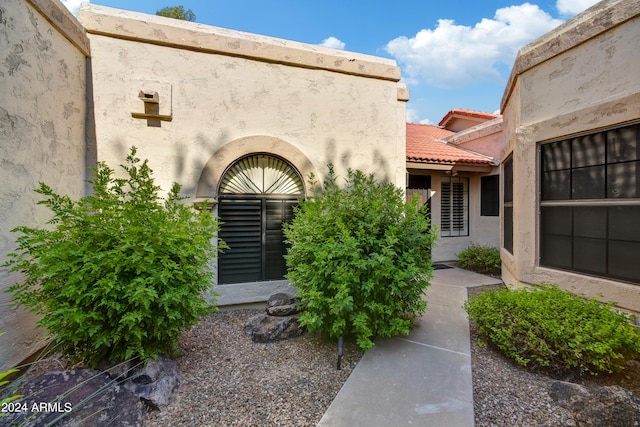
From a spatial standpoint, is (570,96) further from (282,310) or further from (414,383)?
(282,310)

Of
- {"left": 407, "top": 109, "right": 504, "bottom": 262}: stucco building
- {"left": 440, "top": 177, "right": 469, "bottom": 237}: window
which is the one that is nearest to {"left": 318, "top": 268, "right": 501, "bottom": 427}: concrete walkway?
{"left": 407, "top": 109, "right": 504, "bottom": 262}: stucco building

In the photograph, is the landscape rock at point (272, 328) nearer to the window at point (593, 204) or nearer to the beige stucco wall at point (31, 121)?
the beige stucco wall at point (31, 121)

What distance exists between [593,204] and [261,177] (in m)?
5.74

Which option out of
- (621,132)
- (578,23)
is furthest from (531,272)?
(578,23)

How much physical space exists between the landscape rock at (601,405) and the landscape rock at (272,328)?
11.0 feet

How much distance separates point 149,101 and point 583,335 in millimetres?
7145

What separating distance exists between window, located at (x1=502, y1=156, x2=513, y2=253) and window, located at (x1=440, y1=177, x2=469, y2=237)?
2.89 m

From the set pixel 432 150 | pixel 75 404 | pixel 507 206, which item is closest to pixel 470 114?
pixel 432 150

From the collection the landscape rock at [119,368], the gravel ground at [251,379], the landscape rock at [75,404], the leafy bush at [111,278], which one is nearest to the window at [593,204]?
the gravel ground at [251,379]

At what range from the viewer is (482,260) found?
8930 mm

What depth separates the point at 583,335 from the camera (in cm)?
338

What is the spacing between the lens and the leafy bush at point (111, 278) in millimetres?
A: 3119

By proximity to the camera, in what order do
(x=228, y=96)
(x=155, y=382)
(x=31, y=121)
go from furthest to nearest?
(x=228, y=96) → (x=31, y=121) → (x=155, y=382)

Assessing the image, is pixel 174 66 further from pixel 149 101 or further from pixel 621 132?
pixel 621 132
